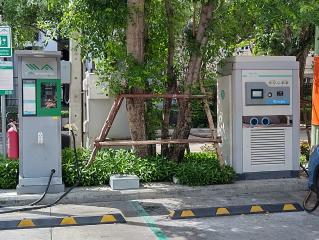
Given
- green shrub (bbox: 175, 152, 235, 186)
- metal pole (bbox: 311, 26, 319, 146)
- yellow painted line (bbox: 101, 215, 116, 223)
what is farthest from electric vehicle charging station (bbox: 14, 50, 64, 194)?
metal pole (bbox: 311, 26, 319, 146)

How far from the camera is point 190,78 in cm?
975

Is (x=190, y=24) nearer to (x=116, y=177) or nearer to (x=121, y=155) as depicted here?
(x=121, y=155)

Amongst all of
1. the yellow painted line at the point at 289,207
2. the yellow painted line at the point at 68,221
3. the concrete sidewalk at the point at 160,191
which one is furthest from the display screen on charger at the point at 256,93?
the yellow painted line at the point at 68,221

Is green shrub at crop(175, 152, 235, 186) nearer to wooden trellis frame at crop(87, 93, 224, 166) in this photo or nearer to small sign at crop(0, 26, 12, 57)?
wooden trellis frame at crop(87, 93, 224, 166)

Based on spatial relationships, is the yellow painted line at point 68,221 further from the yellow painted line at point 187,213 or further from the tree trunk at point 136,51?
the tree trunk at point 136,51

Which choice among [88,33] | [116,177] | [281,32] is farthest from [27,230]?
[281,32]

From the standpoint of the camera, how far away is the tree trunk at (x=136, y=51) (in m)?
9.34

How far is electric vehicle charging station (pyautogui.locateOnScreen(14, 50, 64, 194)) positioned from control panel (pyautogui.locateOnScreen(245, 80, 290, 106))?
3.26 metres

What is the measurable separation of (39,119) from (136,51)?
2281 millimetres

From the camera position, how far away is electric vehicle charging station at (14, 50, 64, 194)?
26.9 ft

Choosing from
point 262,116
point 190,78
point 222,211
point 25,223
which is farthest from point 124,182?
point 262,116

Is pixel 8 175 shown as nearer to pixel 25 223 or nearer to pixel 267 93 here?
pixel 25 223

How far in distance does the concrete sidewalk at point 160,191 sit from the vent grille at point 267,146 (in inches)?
14.4

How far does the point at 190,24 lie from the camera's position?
1069 cm
